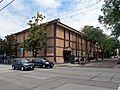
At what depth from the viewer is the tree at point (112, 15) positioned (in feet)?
106

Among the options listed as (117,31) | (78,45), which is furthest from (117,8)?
(78,45)

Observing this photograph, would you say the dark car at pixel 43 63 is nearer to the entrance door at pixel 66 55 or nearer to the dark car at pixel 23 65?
the dark car at pixel 23 65

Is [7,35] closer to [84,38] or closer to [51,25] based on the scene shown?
[51,25]

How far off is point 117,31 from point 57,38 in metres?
12.5

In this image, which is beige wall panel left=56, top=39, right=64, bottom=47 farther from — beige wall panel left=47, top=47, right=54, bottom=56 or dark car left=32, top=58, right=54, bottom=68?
dark car left=32, top=58, right=54, bottom=68

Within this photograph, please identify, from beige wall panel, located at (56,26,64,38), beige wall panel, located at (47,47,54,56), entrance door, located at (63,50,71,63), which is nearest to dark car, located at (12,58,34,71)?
beige wall panel, located at (47,47,54,56)

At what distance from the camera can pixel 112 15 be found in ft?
118

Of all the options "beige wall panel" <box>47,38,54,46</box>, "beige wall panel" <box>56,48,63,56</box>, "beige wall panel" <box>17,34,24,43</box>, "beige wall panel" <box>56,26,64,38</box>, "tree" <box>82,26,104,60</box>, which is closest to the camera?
Answer: "beige wall panel" <box>47,38,54,46</box>

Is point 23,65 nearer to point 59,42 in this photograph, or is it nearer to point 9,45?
point 59,42

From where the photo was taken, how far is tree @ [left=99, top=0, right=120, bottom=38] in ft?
106

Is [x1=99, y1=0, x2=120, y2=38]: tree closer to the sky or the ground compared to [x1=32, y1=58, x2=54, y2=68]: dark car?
closer to the sky

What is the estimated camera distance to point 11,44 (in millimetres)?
56000

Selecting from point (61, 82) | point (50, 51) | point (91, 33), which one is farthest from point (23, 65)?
point (91, 33)

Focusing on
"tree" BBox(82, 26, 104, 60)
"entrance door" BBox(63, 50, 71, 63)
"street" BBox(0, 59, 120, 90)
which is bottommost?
"street" BBox(0, 59, 120, 90)
